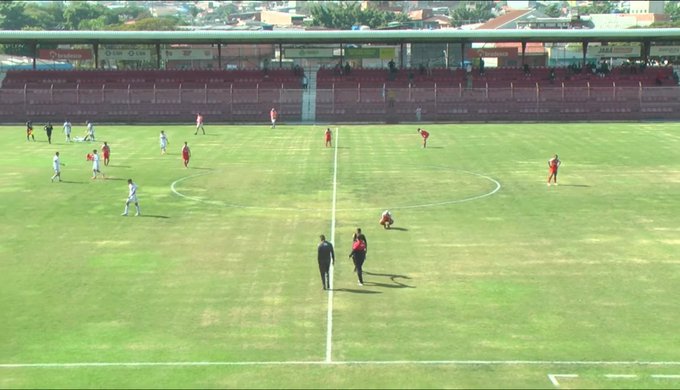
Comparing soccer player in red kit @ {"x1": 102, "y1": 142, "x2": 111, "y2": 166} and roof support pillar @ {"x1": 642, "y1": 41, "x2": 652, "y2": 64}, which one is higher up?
roof support pillar @ {"x1": 642, "y1": 41, "x2": 652, "y2": 64}

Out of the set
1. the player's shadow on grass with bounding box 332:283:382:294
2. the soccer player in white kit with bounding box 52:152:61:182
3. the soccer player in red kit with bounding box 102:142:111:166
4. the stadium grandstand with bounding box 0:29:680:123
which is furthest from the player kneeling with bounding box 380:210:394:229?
the stadium grandstand with bounding box 0:29:680:123

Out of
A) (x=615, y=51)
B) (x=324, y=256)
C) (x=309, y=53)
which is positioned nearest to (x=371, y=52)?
(x=309, y=53)

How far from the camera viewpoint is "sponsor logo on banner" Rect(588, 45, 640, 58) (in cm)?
9375

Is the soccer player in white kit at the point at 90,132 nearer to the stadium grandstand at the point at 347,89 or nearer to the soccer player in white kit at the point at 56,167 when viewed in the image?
the stadium grandstand at the point at 347,89

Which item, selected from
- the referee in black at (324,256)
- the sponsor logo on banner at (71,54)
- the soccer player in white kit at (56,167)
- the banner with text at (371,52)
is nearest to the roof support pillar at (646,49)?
the banner with text at (371,52)

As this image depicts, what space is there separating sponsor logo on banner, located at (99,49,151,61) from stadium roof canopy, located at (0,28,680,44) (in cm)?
623

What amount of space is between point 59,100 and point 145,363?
66598 mm

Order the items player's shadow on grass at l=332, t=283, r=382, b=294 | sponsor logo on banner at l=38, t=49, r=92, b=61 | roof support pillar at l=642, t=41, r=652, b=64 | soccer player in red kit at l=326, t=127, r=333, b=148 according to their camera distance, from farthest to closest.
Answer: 1. sponsor logo on banner at l=38, t=49, r=92, b=61
2. roof support pillar at l=642, t=41, r=652, b=64
3. soccer player in red kit at l=326, t=127, r=333, b=148
4. player's shadow on grass at l=332, t=283, r=382, b=294

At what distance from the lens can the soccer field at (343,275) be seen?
68.2 feet

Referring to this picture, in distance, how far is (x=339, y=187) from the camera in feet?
148

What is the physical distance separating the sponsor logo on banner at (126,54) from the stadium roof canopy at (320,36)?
623cm

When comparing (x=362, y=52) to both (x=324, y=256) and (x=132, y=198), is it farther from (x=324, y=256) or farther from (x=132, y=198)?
(x=324, y=256)

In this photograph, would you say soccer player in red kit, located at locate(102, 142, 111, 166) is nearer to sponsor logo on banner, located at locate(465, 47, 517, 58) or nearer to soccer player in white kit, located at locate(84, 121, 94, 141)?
soccer player in white kit, located at locate(84, 121, 94, 141)

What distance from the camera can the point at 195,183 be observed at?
153 ft
